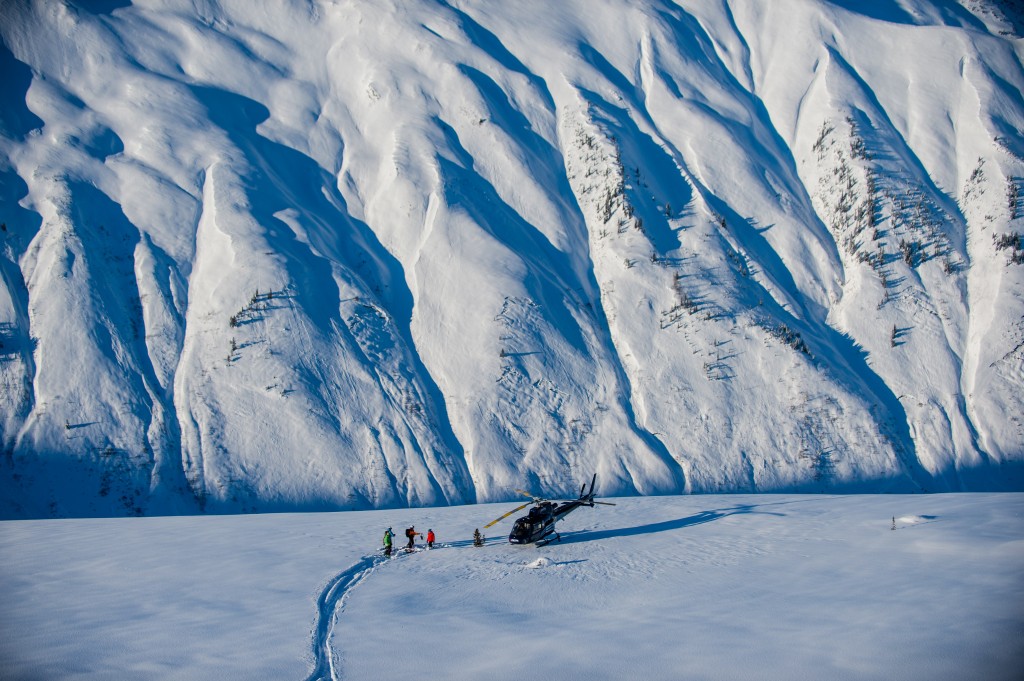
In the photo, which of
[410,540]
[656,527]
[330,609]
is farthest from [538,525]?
[330,609]

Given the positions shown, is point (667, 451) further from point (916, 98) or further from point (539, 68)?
point (916, 98)

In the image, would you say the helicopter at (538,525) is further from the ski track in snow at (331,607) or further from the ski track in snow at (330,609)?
the ski track in snow at (330,609)

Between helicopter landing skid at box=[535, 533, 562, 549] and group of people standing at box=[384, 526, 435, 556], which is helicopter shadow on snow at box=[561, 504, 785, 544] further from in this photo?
group of people standing at box=[384, 526, 435, 556]

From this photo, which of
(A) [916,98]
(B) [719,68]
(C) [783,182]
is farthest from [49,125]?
(A) [916,98]

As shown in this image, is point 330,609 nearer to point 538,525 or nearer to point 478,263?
point 538,525

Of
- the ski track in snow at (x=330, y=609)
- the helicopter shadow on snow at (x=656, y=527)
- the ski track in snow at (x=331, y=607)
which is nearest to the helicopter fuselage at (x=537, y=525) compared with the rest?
the helicopter shadow on snow at (x=656, y=527)

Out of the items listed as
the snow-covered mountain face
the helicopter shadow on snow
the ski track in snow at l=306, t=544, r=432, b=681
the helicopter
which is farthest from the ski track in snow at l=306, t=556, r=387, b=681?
the snow-covered mountain face
